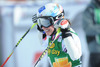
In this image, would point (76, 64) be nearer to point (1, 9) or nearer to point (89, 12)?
point (89, 12)

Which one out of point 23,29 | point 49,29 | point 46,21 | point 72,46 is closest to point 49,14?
point 46,21

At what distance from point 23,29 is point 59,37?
2.79 m

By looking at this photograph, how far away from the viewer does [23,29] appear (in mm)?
A: 6906

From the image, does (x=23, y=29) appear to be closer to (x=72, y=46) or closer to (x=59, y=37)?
(x=59, y=37)

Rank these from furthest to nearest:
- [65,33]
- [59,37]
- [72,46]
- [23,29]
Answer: [23,29], [59,37], [65,33], [72,46]

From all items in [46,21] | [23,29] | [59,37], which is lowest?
[23,29]

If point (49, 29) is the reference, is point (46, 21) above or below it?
above

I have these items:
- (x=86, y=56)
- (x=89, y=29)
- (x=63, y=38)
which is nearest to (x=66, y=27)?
(x=63, y=38)

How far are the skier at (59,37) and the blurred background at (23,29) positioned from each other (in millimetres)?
2557

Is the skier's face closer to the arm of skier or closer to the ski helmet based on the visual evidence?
the ski helmet

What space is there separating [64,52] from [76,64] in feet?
0.73

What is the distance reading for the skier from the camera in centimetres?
397

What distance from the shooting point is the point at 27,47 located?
6.99 m

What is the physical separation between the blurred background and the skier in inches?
101
